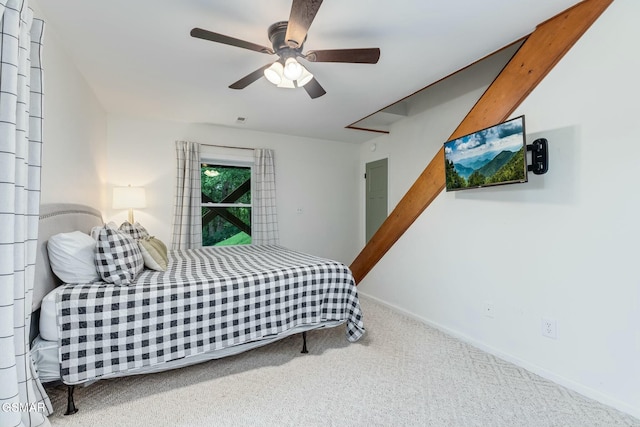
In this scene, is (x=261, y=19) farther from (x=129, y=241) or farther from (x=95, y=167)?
(x=95, y=167)

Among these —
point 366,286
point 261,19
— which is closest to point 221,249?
point 366,286

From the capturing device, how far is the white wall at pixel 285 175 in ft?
11.6

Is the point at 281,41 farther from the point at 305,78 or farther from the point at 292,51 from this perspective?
the point at 305,78

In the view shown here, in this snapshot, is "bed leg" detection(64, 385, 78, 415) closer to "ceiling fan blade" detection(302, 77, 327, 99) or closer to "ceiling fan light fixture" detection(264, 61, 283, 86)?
"ceiling fan light fixture" detection(264, 61, 283, 86)

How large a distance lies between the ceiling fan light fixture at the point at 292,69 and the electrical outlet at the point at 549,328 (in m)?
2.39

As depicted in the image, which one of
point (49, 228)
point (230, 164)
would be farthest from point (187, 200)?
point (49, 228)

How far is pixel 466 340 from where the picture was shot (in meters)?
2.47

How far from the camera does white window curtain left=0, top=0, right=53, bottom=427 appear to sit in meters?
1.10

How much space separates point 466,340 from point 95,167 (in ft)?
13.1

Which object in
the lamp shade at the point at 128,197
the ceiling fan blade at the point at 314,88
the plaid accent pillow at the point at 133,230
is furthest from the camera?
the lamp shade at the point at 128,197

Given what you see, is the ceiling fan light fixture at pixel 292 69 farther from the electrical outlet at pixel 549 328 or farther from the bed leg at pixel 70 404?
the electrical outlet at pixel 549 328

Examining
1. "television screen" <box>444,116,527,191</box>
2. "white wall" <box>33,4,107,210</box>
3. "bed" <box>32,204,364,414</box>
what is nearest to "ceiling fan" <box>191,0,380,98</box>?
"television screen" <box>444,116,527,191</box>

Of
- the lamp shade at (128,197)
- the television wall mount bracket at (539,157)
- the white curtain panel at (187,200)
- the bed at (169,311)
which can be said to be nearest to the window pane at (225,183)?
the white curtain panel at (187,200)

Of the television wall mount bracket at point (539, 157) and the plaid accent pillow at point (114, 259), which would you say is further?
the television wall mount bracket at point (539, 157)
